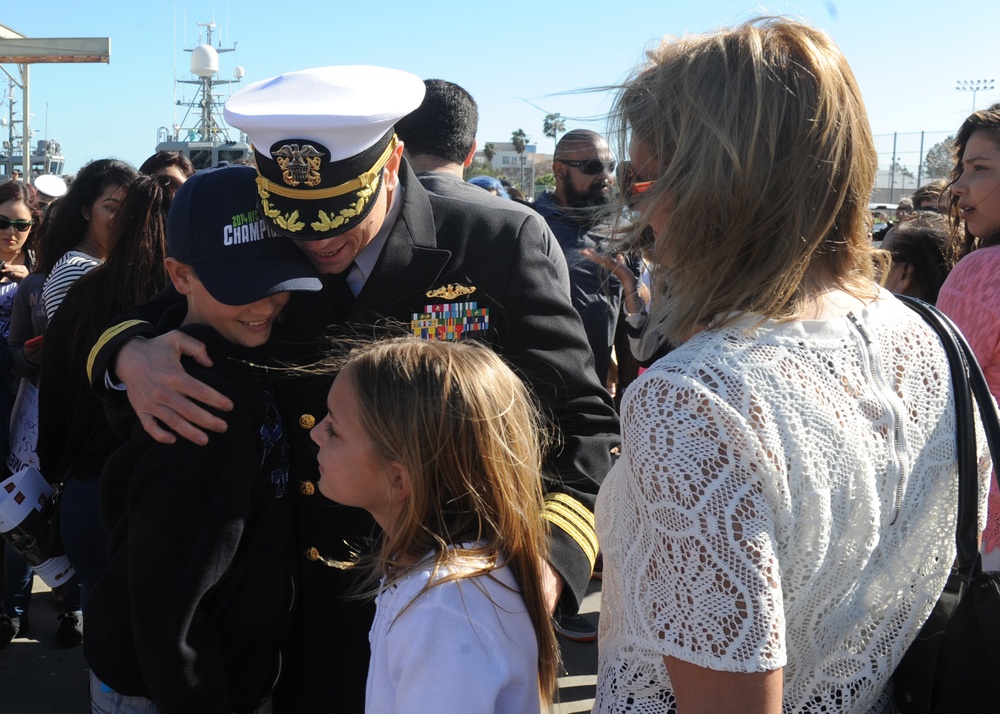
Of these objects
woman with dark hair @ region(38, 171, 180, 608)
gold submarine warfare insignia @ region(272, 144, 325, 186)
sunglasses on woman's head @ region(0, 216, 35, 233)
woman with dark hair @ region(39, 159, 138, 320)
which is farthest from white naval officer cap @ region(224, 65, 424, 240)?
sunglasses on woman's head @ region(0, 216, 35, 233)

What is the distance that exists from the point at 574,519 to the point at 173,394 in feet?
2.42

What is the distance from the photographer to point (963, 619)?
3.97 ft

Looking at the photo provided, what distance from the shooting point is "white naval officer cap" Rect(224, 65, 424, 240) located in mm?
1605

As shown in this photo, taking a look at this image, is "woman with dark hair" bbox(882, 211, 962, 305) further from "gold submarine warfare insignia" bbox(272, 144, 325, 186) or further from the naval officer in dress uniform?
"gold submarine warfare insignia" bbox(272, 144, 325, 186)

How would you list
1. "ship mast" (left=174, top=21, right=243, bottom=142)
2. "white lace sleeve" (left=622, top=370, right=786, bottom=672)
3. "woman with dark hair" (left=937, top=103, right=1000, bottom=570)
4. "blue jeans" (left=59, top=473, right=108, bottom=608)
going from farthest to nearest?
1. "ship mast" (left=174, top=21, right=243, bottom=142)
2. "blue jeans" (left=59, top=473, right=108, bottom=608)
3. "woman with dark hair" (left=937, top=103, right=1000, bottom=570)
4. "white lace sleeve" (left=622, top=370, right=786, bottom=672)

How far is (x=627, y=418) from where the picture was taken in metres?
1.03

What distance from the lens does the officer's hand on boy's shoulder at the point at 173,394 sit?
149 centimetres

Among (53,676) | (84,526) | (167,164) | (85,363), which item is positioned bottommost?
→ (53,676)

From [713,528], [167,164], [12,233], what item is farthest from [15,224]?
[713,528]

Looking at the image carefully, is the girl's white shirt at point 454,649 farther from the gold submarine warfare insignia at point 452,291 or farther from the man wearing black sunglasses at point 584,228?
the man wearing black sunglasses at point 584,228

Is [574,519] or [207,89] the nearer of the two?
[574,519]

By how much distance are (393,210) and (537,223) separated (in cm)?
31

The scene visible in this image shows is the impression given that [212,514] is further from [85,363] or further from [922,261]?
[922,261]

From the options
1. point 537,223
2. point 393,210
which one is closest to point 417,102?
point 393,210
